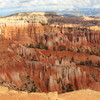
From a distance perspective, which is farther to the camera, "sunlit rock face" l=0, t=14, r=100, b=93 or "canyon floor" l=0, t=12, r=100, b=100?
"sunlit rock face" l=0, t=14, r=100, b=93

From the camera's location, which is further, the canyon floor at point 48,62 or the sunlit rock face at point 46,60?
Answer: the sunlit rock face at point 46,60

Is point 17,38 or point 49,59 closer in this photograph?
point 49,59

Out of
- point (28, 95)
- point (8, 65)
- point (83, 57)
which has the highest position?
point (28, 95)

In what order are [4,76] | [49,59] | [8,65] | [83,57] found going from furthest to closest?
[83,57] < [49,59] < [8,65] < [4,76]

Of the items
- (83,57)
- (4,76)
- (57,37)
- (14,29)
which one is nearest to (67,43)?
(57,37)

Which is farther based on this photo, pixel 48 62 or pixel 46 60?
pixel 46 60

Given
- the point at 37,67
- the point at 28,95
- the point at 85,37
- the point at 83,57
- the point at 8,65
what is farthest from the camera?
the point at 85,37

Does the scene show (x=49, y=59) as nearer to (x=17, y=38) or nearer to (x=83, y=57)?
(x=83, y=57)

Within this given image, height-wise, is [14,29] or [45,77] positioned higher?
[14,29]
